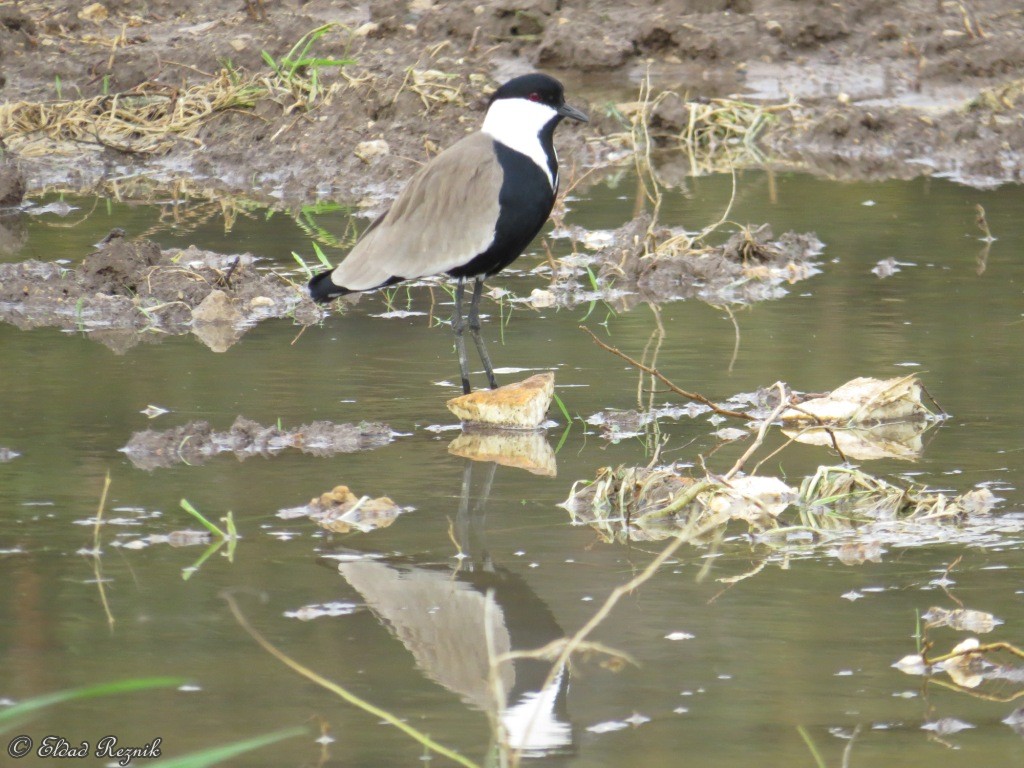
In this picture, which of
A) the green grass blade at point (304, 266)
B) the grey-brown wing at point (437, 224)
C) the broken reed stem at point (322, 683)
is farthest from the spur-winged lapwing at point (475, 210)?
the broken reed stem at point (322, 683)

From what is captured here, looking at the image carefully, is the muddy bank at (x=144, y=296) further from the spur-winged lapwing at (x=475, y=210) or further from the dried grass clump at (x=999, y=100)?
the dried grass clump at (x=999, y=100)

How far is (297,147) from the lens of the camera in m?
12.0

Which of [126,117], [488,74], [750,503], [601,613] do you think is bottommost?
[750,503]

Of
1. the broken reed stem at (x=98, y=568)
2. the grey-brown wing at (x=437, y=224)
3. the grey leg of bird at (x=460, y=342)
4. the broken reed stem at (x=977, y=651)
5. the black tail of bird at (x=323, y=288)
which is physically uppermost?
the grey-brown wing at (x=437, y=224)

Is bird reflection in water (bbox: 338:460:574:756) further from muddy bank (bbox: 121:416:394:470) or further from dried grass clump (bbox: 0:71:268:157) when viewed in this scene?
dried grass clump (bbox: 0:71:268:157)

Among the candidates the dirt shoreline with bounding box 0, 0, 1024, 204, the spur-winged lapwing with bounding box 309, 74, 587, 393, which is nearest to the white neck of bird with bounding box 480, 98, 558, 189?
the spur-winged lapwing with bounding box 309, 74, 587, 393

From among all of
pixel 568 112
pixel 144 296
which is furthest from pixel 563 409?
pixel 144 296

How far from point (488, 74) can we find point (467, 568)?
936cm

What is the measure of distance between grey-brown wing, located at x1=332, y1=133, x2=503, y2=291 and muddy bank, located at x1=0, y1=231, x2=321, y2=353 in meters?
1.21

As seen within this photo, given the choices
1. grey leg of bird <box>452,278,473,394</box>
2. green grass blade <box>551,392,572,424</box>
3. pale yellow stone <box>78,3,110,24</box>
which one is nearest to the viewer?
green grass blade <box>551,392,572,424</box>

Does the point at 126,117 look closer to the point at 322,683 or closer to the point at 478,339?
the point at 478,339

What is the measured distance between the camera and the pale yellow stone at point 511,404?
6047 mm

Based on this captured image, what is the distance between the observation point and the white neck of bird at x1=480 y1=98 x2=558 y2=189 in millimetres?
6551

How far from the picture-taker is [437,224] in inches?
256
